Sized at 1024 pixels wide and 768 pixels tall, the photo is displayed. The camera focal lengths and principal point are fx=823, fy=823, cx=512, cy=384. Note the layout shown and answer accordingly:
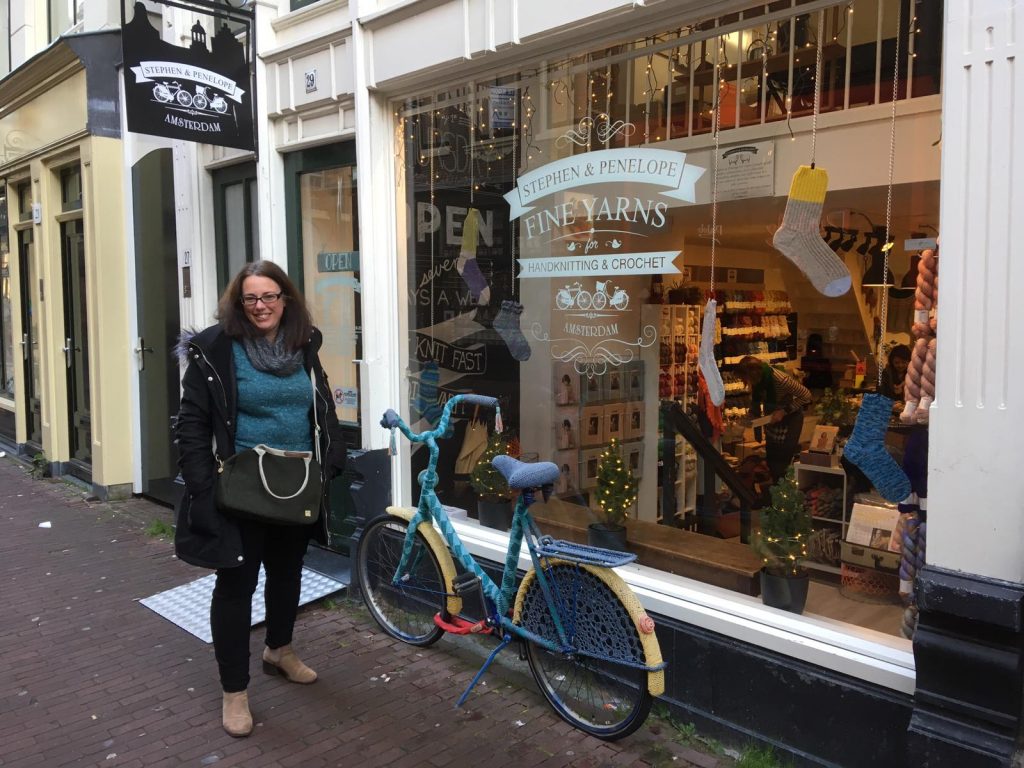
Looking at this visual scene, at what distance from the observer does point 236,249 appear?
6.55 metres

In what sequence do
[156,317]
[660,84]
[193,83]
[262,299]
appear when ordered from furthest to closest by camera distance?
1. [156,317]
2. [193,83]
3. [660,84]
4. [262,299]

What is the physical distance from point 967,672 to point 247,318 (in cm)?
305

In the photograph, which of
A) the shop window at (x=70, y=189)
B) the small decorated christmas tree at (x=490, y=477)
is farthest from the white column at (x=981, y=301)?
the shop window at (x=70, y=189)

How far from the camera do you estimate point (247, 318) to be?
359 cm

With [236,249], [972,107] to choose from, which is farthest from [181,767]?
[236,249]

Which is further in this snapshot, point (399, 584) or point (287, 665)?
point (399, 584)

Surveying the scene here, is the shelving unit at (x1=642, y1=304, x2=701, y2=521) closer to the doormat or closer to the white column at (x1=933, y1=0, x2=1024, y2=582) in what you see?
the white column at (x1=933, y1=0, x2=1024, y2=582)

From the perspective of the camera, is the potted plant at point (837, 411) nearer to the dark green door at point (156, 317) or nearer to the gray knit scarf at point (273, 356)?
the gray knit scarf at point (273, 356)

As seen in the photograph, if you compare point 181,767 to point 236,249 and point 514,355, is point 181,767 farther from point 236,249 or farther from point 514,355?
point 236,249

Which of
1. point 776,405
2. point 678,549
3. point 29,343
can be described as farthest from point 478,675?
point 29,343

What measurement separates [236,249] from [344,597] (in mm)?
3011

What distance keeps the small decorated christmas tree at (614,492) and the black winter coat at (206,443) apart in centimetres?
205

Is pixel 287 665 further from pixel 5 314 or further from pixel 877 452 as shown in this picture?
pixel 5 314

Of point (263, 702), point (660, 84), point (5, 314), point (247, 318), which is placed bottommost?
point (263, 702)
